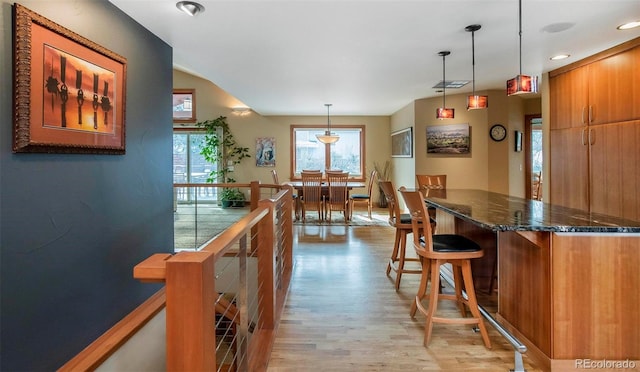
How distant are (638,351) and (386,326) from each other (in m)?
1.34

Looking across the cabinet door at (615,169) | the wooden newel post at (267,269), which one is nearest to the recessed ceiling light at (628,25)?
the cabinet door at (615,169)

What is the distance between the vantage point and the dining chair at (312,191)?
244 inches

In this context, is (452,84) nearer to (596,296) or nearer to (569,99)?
(569,99)

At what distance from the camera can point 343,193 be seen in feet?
20.5

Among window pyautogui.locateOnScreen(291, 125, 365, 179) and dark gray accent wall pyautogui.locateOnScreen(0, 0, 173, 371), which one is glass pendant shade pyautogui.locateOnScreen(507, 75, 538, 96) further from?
window pyautogui.locateOnScreen(291, 125, 365, 179)

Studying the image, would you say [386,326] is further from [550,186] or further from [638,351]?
[550,186]

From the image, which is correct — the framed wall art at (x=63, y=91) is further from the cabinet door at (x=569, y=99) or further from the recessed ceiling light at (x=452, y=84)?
the cabinet door at (x=569, y=99)

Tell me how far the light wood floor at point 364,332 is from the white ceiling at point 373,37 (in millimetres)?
2314

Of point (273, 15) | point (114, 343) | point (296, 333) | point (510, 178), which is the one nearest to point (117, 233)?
point (114, 343)

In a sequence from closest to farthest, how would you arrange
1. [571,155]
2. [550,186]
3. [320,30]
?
[320,30], [571,155], [550,186]

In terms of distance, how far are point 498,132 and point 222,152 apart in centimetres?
607

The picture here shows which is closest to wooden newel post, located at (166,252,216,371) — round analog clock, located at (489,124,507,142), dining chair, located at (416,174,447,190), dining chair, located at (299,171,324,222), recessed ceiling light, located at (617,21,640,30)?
dining chair, located at (416,174,447,190)

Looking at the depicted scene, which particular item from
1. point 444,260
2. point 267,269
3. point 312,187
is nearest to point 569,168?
point 444,260

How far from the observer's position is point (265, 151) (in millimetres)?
8734
